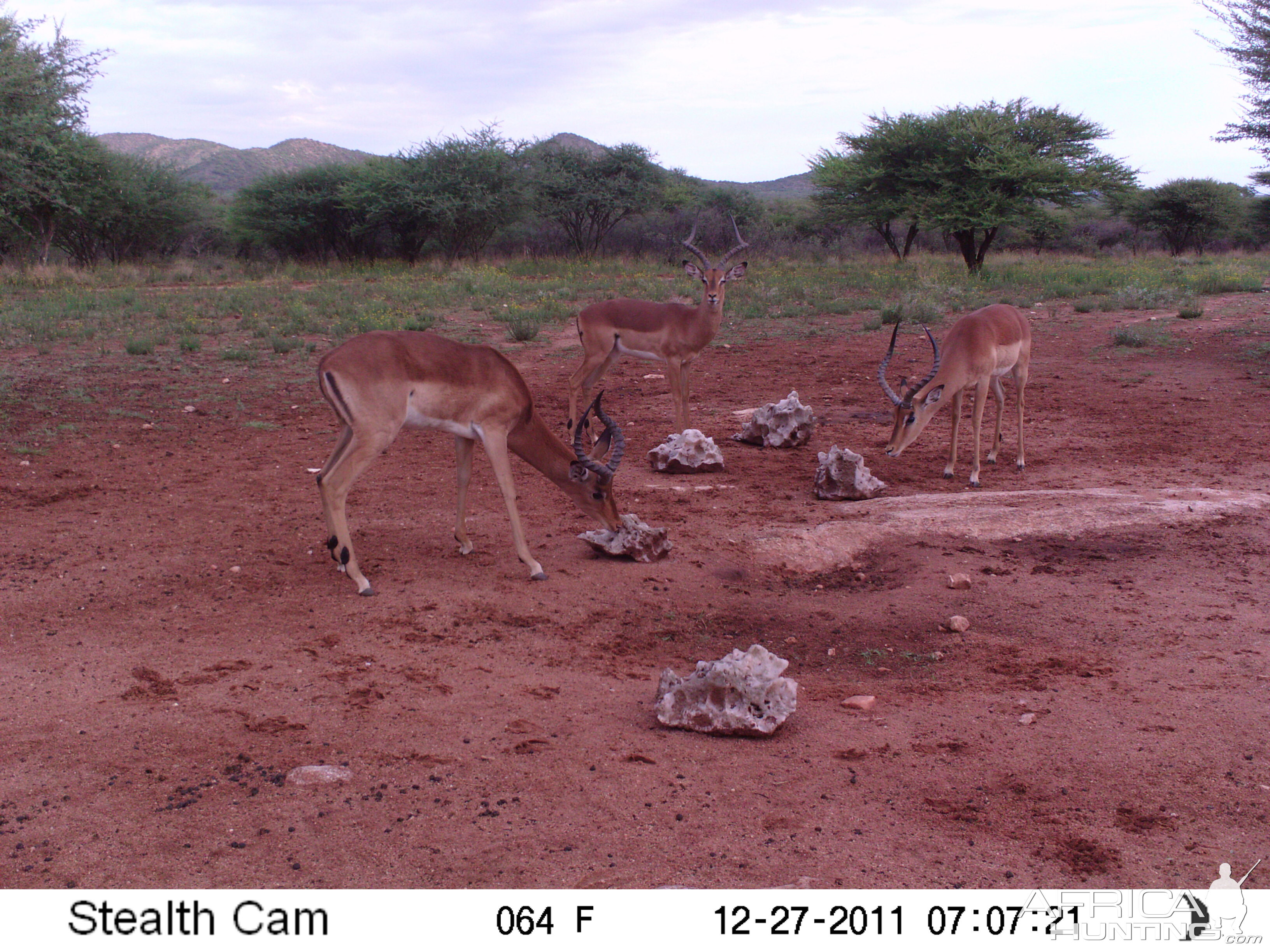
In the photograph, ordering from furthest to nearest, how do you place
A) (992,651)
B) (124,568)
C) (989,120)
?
(989,120), (124,568), (992,651)

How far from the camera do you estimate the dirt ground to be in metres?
3.13

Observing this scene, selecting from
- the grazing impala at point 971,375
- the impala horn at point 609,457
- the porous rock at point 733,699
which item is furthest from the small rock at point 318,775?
the grazing impala at point 971,375

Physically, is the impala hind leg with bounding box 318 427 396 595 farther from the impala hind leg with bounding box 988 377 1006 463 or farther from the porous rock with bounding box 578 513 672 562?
the impala hind leg with bounding box 988 377 1006 463

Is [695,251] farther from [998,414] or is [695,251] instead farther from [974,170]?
[974,170]

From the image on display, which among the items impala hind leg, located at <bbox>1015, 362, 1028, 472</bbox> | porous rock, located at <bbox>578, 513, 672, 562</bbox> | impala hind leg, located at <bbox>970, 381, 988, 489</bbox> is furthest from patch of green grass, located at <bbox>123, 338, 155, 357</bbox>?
impala hind leg, located at <bbox>1015, 362, 1028, 472</bbox>

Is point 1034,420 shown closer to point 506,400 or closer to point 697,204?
point 506,400

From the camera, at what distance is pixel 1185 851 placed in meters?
3.07

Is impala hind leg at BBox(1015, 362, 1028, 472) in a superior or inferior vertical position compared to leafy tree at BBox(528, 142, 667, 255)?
inferior

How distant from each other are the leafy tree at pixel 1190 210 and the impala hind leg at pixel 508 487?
41192 mm

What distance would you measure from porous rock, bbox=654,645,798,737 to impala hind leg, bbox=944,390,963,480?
5101mm

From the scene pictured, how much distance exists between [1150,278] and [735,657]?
23614 millimetres

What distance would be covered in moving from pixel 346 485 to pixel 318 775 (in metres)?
2.45

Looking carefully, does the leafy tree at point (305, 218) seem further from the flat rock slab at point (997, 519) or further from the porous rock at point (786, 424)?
the flat rock slab at point (997, 519)

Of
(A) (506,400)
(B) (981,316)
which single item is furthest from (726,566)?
(B) (981,316)
